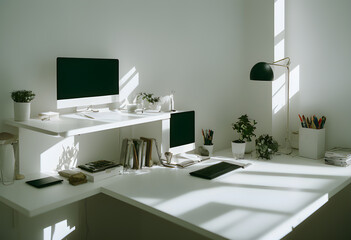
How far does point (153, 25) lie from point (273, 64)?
1072 mm

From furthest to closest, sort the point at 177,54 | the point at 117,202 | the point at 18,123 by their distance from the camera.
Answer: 1. the point at 177,54
2. the point at 117,202
3. the point at 18,123

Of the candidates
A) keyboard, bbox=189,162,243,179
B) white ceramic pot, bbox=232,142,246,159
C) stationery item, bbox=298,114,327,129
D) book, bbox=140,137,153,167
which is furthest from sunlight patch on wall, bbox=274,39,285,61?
book, bbox=140,137,153,167

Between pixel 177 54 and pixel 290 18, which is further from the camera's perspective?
pixel 290 18

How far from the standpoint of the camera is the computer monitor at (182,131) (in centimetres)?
272

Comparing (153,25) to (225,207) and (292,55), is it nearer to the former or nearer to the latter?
(292,55)

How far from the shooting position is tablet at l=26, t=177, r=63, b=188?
2.04 meters

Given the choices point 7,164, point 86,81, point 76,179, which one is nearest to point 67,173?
point 76,179

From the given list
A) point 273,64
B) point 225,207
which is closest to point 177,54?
point 273,64

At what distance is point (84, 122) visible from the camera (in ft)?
6.97

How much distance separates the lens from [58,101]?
213cm

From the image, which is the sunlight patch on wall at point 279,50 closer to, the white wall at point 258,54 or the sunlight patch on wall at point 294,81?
the white wall at point 258,54

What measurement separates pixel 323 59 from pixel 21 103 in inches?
96.2

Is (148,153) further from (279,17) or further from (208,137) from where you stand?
(279,17)

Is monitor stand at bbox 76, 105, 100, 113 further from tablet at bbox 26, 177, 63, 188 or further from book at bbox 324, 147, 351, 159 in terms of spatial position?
book at bbox 324, 147, 351, 159
